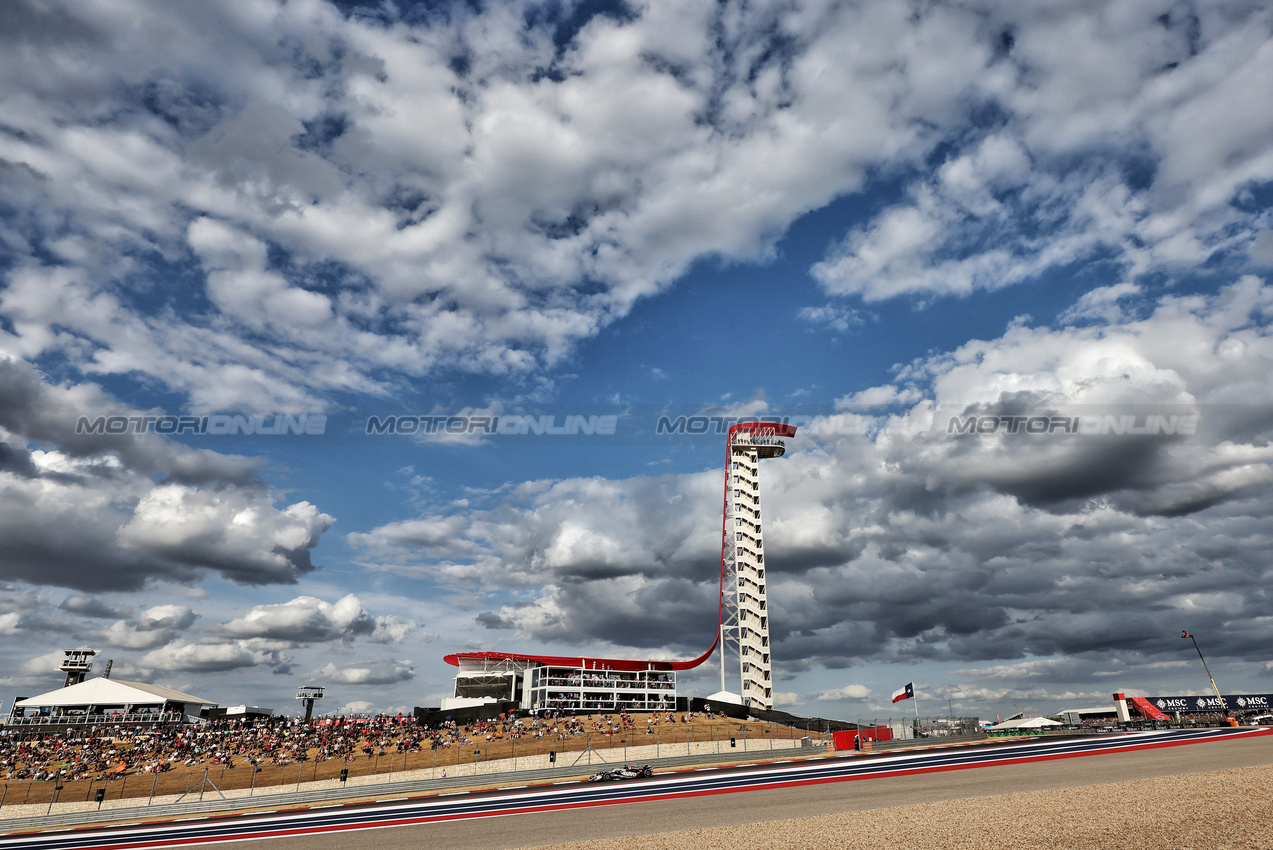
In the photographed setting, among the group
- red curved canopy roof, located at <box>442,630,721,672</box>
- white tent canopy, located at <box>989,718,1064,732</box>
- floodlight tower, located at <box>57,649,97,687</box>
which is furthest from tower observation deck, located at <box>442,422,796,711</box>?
floodlight tower, located at <box>57,649,97,687</box>

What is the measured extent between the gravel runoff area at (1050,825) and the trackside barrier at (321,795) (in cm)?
2846

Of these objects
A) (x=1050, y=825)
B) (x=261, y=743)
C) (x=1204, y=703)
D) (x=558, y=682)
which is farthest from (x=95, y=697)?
(x=1204, y=703)

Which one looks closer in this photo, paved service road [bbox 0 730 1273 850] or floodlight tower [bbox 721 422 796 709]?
paved service road [bbox 0 730 1273 850]

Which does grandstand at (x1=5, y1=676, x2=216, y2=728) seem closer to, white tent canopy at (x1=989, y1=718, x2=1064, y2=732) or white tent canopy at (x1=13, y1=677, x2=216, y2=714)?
white tent canopy at (x1=13, y1=677, x2=216, y2=714)

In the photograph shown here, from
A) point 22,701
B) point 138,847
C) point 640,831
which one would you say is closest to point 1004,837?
point 640,831

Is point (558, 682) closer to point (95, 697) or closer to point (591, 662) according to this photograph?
point (591, 662)

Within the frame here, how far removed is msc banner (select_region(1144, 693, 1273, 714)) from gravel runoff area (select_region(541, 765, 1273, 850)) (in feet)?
254

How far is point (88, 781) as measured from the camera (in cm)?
5566

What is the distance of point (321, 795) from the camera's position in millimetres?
45344

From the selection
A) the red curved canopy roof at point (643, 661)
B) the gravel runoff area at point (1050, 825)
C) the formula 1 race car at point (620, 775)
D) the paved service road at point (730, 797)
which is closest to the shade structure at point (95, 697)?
the red curved canopy roof at point (643, 661)

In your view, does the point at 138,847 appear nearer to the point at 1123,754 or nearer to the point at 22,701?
the point at 1123,754

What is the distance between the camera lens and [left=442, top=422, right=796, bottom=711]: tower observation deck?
88.1m

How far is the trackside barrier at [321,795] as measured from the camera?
42594 mm

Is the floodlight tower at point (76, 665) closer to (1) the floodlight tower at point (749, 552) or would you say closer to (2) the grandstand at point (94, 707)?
(2) the grandstand at point (94, 707)
